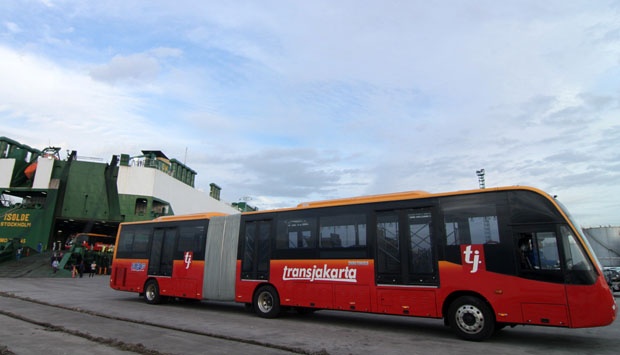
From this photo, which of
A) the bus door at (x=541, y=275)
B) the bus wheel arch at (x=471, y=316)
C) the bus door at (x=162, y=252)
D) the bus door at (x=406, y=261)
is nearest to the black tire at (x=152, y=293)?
the bus door at (x=162, y=252)

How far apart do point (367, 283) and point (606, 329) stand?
621 cm

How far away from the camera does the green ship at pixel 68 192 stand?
4259cm

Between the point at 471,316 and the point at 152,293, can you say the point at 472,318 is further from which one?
the point at 152,293

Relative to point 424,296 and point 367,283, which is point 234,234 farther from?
point 424,296

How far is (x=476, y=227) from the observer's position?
8516 millimetres

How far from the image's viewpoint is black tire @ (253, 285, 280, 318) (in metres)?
11.4

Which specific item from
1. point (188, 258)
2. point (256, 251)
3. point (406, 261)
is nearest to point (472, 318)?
point (406, 261)

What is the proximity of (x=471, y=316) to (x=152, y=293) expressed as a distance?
11.8 metres

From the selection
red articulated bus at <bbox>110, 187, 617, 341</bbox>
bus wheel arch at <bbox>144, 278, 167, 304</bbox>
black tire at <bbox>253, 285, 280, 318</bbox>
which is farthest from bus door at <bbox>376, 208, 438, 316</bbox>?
bus wheel arch at <bbox>144, 278, 167, 304</bbox>

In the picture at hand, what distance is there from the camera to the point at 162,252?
15117 mm

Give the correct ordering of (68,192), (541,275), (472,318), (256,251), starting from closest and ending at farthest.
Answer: (541,275), (472,318), (256,251), (68,192)

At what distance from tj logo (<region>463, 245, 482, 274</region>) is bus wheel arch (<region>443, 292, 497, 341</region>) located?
0.56 m

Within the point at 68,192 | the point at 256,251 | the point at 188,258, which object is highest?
the point at 68,192

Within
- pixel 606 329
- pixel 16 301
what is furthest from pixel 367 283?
pixel 16 301
